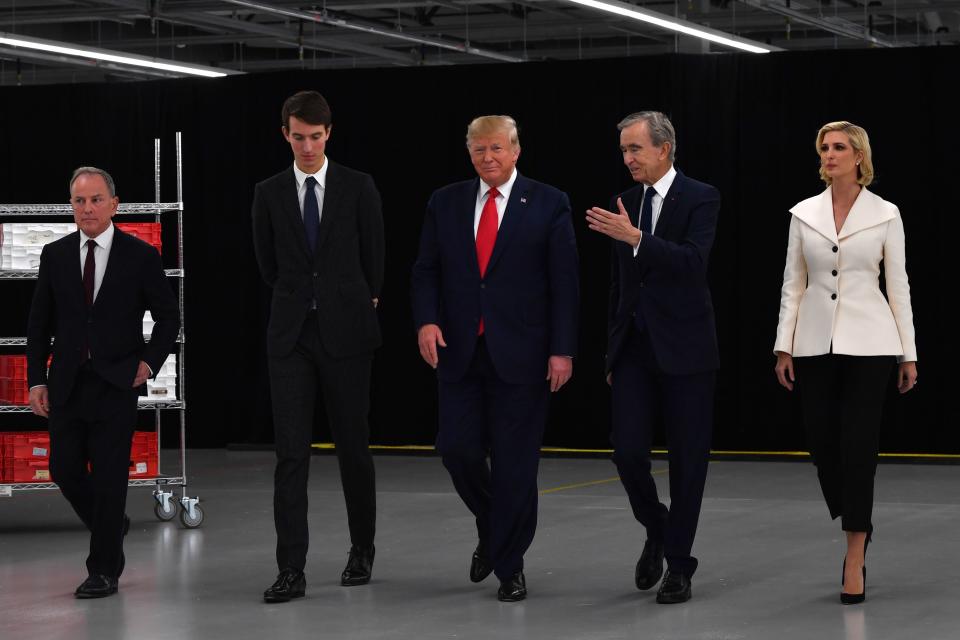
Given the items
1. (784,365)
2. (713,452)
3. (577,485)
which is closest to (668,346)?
(784,365)

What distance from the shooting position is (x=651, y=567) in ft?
15.5

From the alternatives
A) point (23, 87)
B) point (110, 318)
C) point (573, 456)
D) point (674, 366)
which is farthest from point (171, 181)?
point (674, 366)

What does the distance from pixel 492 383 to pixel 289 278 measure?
713mm

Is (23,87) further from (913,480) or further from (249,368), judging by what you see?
(913,480)

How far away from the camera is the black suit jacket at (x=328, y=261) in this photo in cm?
470

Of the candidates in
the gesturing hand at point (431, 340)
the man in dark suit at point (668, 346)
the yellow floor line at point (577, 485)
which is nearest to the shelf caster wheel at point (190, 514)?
the yellow floor line at point (577, 485)

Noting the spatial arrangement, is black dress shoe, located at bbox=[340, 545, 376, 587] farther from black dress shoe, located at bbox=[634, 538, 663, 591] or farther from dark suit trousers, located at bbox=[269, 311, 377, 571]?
black dress shoe, located at bbox=[634, 538, 663, 591]

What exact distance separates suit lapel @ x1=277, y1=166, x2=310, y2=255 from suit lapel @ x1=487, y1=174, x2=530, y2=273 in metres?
0.60

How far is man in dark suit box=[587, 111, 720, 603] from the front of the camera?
4.50 metres

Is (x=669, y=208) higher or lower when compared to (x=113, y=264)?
higher

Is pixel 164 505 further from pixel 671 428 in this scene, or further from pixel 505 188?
pixel 671 428

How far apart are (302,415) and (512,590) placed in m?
0.83

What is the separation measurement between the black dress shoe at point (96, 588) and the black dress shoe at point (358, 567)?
0.74 m

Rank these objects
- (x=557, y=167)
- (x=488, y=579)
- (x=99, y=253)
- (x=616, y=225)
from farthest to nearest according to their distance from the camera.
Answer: (x=557, y=167), (x=488, y=579), (x=99, y=253), (x=616, y=225)
